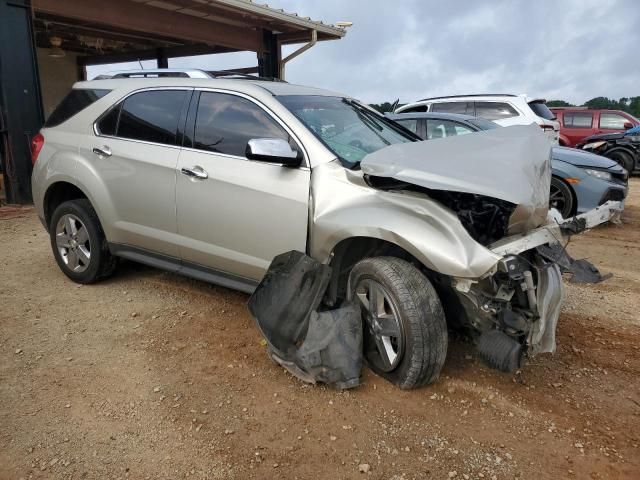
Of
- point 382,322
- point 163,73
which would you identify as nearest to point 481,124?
point 163,73

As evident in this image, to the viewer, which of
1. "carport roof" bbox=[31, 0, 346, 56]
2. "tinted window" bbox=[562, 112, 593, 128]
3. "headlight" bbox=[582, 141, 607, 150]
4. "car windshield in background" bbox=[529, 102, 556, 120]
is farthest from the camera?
"tinted window" bbox=[562, 112, 593, 128]

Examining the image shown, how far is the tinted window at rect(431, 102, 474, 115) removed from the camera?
1166 cm

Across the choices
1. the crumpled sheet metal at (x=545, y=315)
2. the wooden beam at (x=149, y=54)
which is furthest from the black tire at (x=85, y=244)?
the wooden beam at (x=149, y=54)

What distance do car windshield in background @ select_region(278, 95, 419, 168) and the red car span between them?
13310mm

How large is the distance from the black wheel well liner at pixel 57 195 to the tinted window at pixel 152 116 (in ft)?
2.78

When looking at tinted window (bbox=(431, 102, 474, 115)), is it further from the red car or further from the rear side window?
the rear side window

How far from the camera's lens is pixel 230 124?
3.79 meters

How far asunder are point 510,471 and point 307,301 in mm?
1380

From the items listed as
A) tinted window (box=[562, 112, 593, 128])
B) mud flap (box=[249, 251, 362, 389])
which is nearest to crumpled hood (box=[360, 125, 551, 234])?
mud flap (box=[249, 251, 362, 389])

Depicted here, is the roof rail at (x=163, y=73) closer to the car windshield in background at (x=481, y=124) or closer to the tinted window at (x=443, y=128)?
the tinted window at (x=443, y=128)

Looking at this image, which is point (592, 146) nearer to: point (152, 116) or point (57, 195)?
point (152, 116)

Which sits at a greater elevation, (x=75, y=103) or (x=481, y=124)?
(x=75, y=103)

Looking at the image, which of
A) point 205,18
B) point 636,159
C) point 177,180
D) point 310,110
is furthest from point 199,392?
Answer: point 636,159

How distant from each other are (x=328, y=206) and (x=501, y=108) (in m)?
9.42
